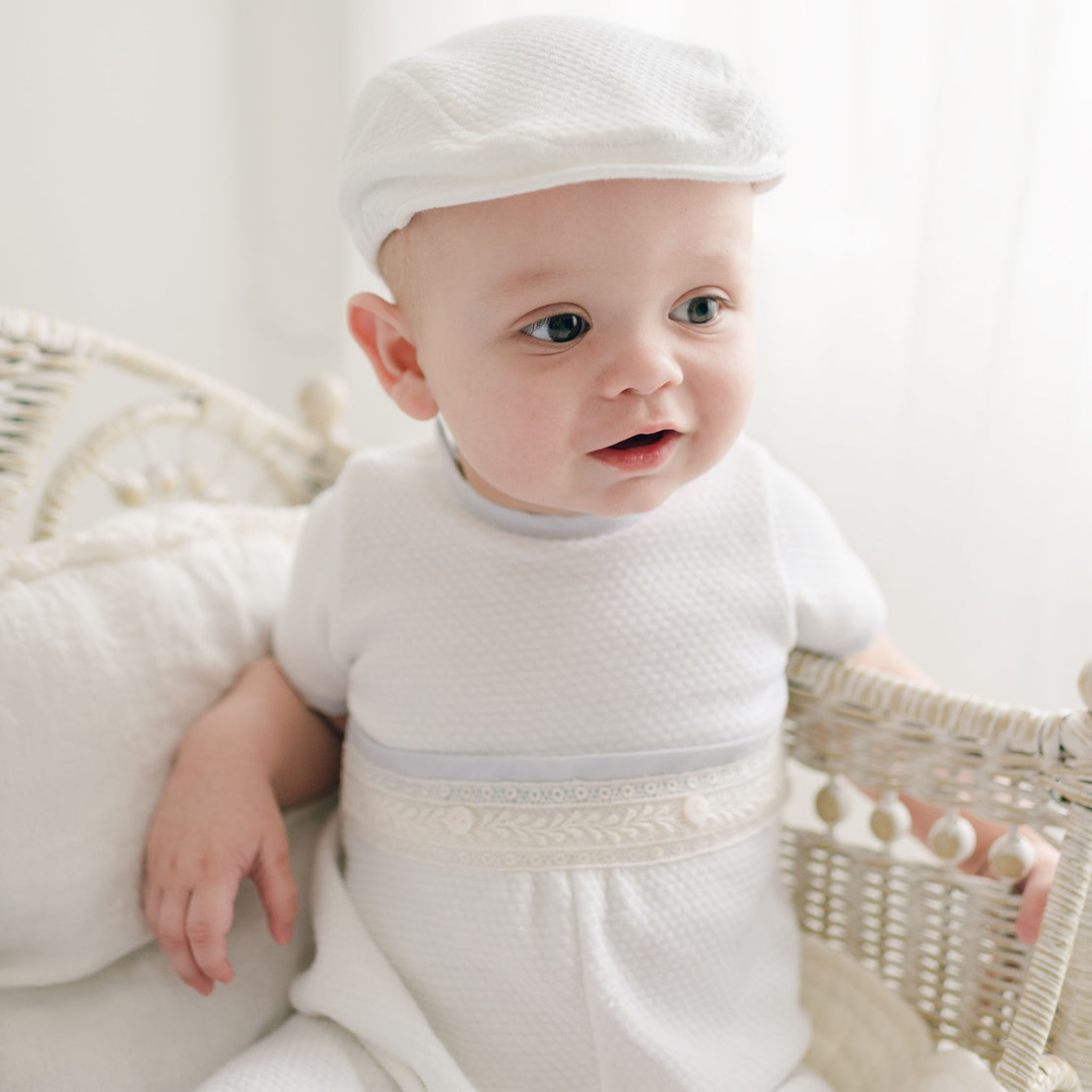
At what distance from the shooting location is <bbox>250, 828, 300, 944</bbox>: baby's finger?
0.84 meters

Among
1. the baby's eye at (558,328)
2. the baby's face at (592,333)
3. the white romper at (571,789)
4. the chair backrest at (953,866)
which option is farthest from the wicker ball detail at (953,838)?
the baby's eye at (558,328)

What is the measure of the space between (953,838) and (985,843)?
0.06 metres

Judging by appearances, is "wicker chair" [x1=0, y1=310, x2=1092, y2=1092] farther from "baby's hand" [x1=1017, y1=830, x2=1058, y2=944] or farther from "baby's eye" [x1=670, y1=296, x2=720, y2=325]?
"baby's eye" [x1=670, y1=296, x2=720, y2=325]

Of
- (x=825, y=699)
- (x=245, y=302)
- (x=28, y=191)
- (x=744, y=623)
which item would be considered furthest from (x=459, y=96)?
(x=245, y=302)

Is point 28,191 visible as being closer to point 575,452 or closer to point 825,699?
point 575,452

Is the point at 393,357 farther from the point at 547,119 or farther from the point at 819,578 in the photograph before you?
the point at 819,578

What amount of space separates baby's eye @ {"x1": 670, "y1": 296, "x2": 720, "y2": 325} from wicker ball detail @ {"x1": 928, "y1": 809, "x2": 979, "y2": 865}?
16.5 inches

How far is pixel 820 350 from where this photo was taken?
51.1 inches

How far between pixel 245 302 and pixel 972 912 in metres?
1.43

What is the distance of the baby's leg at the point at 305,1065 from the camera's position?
2.43 ft

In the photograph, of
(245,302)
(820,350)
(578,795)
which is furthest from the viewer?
(245,302)

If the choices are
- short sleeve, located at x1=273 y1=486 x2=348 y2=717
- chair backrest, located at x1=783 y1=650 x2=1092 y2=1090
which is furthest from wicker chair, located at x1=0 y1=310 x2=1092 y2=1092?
short sleeve, located at x1=273 y1=486 x2=348 y2=717

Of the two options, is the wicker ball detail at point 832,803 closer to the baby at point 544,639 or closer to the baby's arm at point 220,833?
the baby at point 544,639

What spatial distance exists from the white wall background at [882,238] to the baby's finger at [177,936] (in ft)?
2.69
